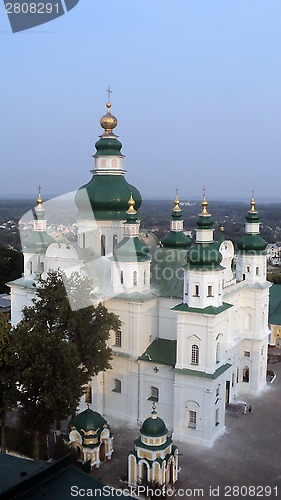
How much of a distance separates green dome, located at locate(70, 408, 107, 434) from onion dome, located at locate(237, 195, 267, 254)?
34.2 ft

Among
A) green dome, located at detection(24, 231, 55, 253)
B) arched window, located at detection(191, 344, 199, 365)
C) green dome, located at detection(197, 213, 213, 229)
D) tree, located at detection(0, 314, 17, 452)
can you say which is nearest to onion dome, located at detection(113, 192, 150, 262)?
green dome, located at detection(197, 213, 213, 229)

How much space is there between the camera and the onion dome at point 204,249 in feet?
58.9

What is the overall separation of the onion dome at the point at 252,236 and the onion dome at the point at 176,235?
268 cm

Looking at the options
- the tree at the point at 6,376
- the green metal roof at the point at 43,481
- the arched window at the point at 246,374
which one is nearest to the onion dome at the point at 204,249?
the tree at the point at 6,376

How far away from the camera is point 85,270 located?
20531 millimetres

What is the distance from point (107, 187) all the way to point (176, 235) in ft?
12.1

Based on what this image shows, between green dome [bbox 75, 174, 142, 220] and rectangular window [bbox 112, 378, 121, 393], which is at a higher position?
green dome [bbox 75, 174, 142, 220]

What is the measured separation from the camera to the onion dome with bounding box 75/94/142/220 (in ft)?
71.5

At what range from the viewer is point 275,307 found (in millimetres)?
33250

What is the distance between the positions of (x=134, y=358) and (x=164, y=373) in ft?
4.21

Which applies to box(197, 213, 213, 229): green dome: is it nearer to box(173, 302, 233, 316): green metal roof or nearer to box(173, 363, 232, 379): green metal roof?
box(173, 302, 233, 316): green metal roof

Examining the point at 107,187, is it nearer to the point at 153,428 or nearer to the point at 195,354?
the point at 195,354

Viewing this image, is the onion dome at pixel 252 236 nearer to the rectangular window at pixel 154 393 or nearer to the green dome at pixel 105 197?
the green dome at pixel 105 197

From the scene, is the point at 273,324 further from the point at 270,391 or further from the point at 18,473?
the point at 18,473
